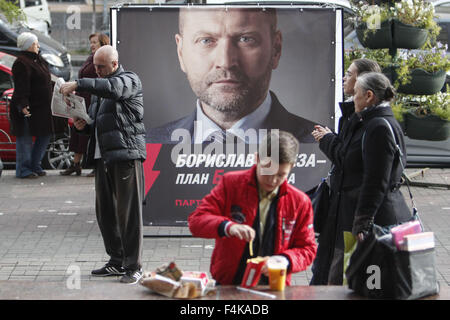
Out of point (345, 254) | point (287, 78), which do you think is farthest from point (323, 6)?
point (345, 254)

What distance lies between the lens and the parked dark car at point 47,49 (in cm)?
1627

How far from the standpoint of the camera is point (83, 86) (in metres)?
5.98

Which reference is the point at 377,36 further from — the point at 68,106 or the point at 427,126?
the point at 68,106

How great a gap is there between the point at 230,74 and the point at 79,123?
1.61m

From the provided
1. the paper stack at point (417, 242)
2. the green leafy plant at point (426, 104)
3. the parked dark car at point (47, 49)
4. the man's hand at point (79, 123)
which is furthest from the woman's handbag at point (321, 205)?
the parked dark car at point (47, 49)

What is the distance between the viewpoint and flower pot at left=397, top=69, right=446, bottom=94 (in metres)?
10.1

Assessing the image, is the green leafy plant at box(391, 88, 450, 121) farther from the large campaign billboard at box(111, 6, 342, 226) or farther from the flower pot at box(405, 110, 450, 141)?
the large campaign billboard at box(111, 6, 342, 226)

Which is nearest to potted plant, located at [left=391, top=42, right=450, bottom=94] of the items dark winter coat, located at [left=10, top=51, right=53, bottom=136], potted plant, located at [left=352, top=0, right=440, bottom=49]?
potted plant, located at [left=352, top=0, right=440, bottom=49]

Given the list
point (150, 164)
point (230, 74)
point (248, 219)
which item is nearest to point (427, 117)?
point (230, 74)

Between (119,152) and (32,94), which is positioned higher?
(32,94)

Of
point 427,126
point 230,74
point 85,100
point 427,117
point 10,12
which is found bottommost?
point 427,126

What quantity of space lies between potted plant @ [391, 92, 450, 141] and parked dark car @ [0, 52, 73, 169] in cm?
476

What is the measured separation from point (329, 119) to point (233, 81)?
1.00 metres

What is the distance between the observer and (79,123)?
21.4 ft
